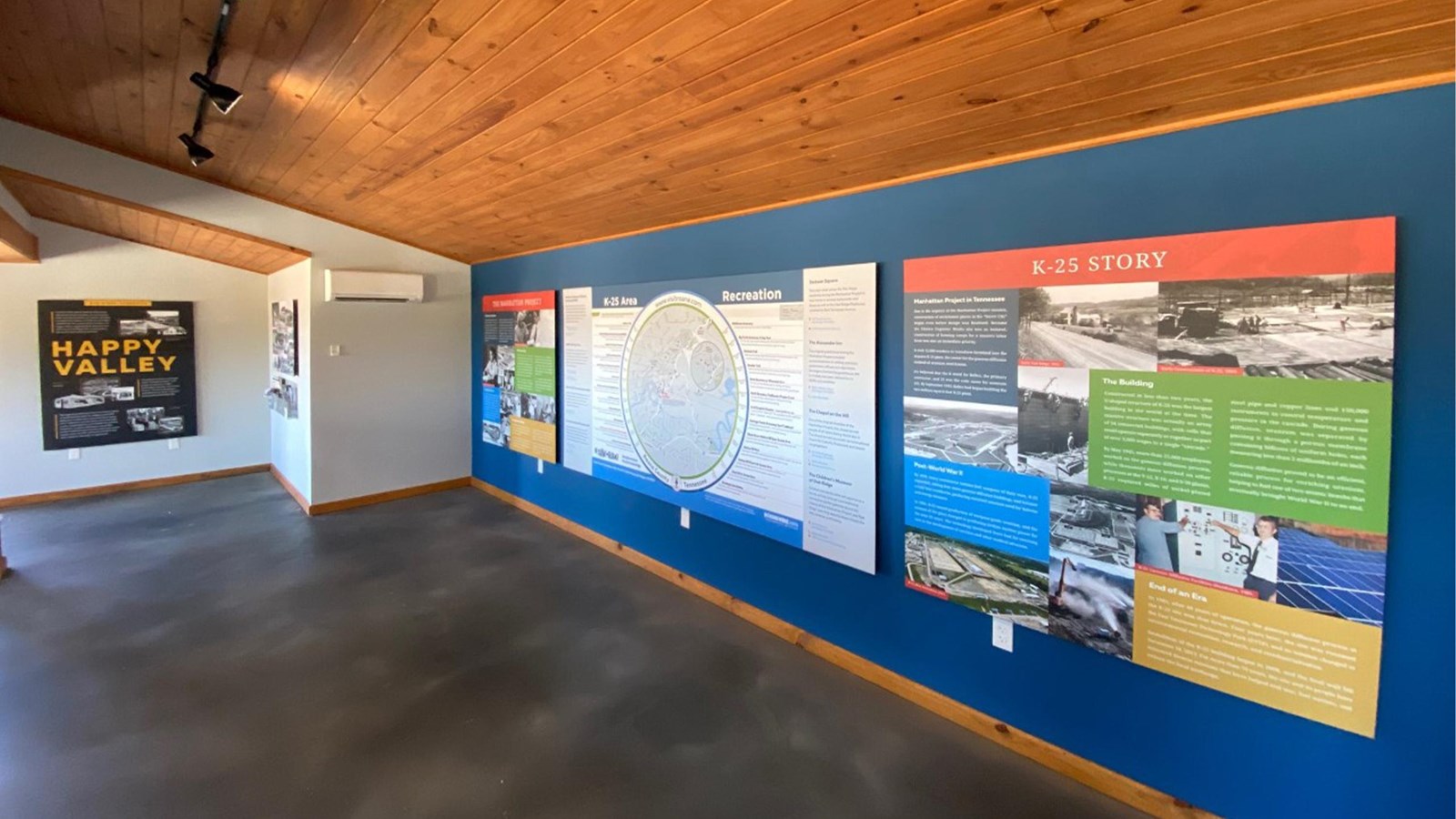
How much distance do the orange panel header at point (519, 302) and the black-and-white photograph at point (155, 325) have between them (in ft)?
10.8

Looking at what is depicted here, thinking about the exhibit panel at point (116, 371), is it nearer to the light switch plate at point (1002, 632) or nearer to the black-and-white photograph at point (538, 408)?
the black-and-white photograph at point (538, 408)

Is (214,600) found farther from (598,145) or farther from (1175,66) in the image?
(1175,66)

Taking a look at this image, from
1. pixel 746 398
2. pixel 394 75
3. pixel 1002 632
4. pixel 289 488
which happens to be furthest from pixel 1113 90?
pixel 289 488

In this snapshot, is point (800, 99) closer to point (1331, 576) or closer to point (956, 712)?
point (1331, 576)

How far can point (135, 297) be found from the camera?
6.20 meters

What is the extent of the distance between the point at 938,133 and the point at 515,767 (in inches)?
115

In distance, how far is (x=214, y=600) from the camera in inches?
151

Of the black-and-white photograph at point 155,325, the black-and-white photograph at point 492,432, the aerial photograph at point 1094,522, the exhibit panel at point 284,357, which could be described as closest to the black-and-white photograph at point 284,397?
the exhibit panel at point 284,357

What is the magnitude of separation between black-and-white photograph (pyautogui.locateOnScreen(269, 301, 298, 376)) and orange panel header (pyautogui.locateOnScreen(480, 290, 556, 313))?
1699mm

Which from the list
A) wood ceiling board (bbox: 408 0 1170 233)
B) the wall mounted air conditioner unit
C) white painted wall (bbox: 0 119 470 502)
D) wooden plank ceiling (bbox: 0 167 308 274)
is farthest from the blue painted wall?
wooden plank ceiling (bbox: 0 167 308 274)

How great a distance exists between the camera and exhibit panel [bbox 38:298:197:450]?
587 centimetres

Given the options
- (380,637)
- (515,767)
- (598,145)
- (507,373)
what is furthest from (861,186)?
(507,373)

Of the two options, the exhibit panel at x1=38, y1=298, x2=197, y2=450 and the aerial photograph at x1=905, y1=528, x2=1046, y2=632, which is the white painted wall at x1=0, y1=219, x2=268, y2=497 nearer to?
the exhibit panel at x1=38, y1=298, x2=197, y2=450

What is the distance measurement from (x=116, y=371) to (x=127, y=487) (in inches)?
47.6
